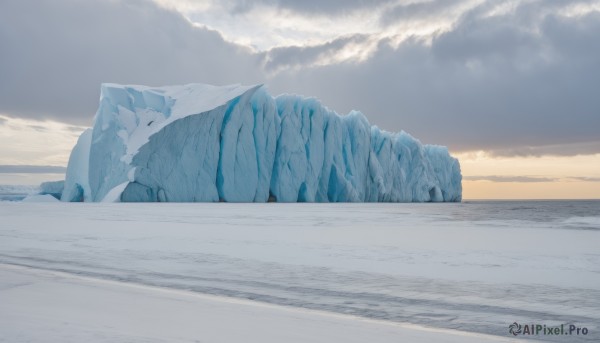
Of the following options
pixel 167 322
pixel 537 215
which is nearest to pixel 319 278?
pixel 167 322

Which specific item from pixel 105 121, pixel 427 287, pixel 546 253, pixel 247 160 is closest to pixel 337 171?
pixel 247 160

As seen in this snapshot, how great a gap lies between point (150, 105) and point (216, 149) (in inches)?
245

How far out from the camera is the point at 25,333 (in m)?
2.89

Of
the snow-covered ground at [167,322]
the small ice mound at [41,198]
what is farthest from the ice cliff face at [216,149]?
the snow-covered ground at [167,322]

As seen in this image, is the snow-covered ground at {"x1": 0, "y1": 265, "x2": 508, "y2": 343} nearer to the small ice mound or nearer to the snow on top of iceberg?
the snow on top of iceberg

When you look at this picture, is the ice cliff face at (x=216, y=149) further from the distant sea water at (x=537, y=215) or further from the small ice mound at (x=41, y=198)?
the distant sea water at (x=537, y=215)

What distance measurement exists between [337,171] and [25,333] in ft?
122

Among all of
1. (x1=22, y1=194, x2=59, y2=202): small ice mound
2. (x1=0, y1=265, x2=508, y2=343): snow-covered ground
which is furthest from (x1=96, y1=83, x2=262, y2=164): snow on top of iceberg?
(x1=0, y1=265, x2=508, y2=343): snow-covered ground

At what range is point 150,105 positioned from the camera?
35875 mm

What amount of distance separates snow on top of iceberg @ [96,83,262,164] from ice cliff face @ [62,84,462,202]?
7cm

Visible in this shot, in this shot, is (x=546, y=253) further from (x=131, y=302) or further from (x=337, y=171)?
(x=337, y=171)

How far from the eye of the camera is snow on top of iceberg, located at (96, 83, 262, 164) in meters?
32.5

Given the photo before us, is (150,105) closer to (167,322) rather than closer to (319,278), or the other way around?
(319,278)

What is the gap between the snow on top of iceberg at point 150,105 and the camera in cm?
3247
